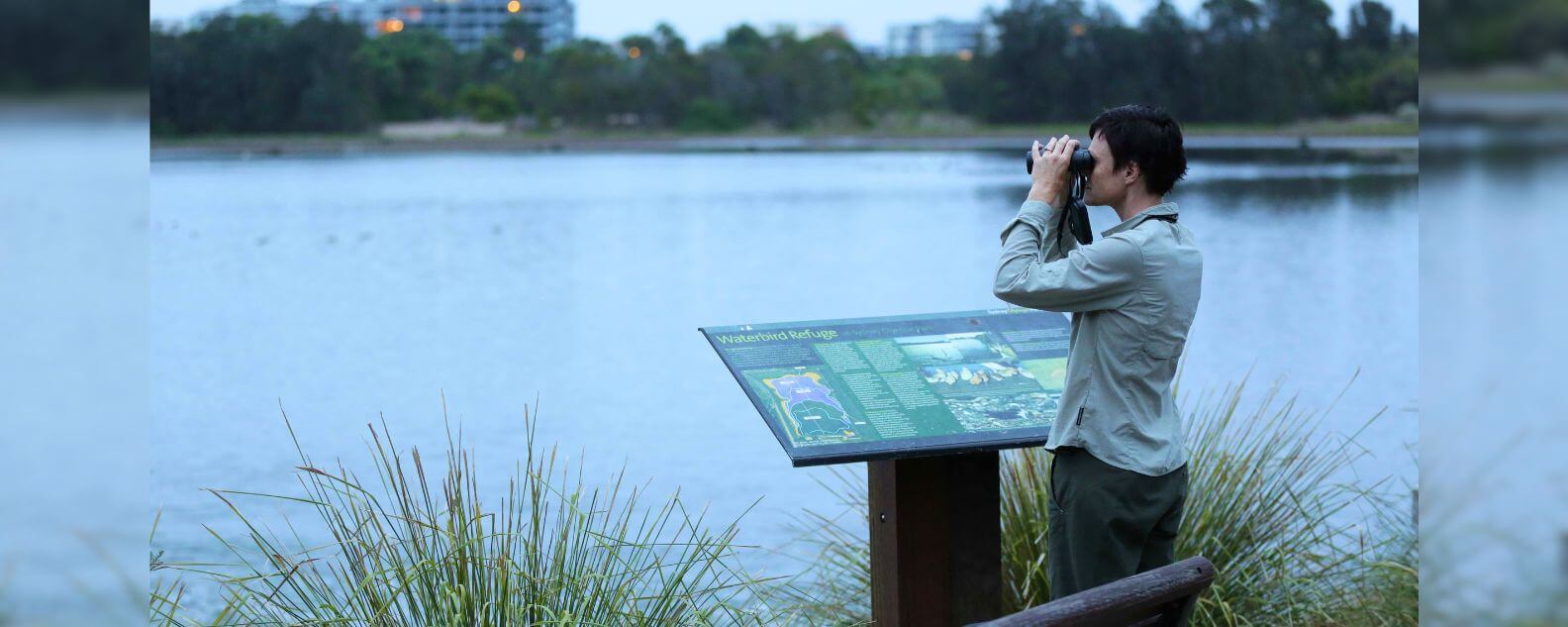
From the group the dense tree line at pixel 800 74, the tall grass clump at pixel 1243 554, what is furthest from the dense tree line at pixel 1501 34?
the dense tree line at pixel 800 74

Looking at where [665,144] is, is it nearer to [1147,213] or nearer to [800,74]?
[800,74]

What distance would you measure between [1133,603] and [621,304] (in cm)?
1881

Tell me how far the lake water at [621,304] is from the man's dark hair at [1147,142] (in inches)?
61.5

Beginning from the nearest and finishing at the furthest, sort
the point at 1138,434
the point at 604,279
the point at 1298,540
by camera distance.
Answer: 1. the point at 1138,434
2. the point at 1298,540
3. the point at 604,279

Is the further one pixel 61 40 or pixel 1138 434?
pixel 1138 434

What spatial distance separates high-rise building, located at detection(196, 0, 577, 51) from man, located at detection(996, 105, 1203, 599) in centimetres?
4417

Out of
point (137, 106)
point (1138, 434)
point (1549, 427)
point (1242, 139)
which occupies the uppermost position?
point (1242, 139)

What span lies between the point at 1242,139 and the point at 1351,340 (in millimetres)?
33508

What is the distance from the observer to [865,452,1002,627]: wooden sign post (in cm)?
305

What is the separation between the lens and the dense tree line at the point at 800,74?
42156 mm

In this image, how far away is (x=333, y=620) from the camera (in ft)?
9.67

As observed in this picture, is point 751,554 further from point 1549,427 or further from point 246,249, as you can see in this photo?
point 246,249

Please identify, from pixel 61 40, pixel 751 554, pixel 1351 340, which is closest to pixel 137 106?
pixel 61 40

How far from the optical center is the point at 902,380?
3.12 meters
